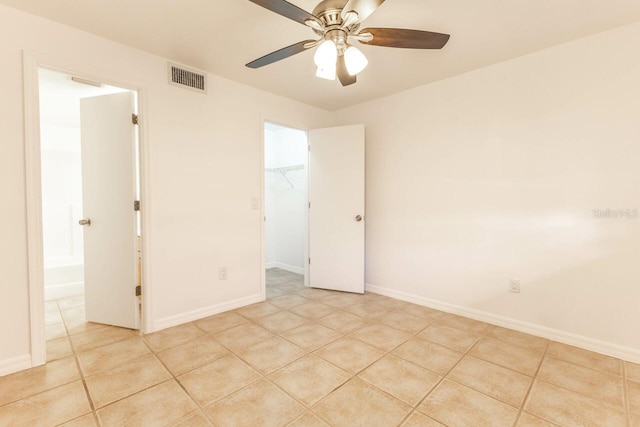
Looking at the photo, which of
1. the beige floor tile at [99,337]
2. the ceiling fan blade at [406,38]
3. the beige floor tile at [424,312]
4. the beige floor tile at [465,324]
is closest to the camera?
the ceiling fan blade at [406,38]

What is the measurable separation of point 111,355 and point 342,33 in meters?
2.67

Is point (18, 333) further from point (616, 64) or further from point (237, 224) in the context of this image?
point (616, 64)

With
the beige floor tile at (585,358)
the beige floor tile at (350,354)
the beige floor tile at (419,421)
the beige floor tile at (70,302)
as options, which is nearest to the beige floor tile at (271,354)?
the beige floor tile at (350,354)

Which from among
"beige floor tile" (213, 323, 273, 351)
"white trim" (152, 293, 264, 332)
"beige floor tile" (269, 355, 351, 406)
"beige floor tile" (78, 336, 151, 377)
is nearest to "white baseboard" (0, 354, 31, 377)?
"beige floor tile" (78, 336, 151, 377)

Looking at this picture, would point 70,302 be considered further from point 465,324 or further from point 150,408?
point 465,324

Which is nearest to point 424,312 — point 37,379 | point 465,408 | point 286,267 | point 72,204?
point 465,408

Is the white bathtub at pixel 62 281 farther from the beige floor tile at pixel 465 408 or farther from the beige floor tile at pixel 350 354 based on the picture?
the beige floor tile at pixel 465 408

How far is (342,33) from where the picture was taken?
5.53 ft

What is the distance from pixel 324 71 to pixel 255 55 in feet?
3.16

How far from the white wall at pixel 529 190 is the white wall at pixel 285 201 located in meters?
1.69

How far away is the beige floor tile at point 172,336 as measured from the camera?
7.33 ft

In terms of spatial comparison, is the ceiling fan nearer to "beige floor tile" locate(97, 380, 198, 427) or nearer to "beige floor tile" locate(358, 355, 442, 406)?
"beige floor tile" locate(358, 355, 442, 406)

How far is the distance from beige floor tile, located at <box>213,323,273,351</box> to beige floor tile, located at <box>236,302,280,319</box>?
0.76 ft

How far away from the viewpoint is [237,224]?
3.02m
